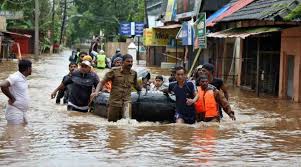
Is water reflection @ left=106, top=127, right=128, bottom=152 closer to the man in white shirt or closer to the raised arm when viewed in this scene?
the man in white shirt

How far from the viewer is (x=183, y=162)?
8.42 meters

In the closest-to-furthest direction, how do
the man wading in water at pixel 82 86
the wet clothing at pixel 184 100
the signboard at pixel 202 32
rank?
the wet clothing at pixel 184 100, the man wading in water at pixel 82 86, the signboard at pixel 202 32

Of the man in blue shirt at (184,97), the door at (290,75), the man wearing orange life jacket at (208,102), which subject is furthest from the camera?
the door at (290,75)

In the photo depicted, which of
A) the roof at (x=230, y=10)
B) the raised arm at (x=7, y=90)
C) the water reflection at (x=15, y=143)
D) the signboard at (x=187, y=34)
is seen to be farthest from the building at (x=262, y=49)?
the raised arm at (x=7, y=90)

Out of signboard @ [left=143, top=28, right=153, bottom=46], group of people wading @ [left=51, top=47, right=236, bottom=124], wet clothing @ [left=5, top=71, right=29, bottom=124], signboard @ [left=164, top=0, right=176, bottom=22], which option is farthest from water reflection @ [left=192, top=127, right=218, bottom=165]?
signboard @ [left=143, top=28, right=153, bottom=46]

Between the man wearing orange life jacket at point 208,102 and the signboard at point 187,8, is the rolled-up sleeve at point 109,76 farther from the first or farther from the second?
the signboard at point 187,8

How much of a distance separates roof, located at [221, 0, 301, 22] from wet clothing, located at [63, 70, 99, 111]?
6.07 m

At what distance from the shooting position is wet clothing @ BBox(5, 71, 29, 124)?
10.0 metres

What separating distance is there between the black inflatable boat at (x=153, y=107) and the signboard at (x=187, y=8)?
61.2 ft

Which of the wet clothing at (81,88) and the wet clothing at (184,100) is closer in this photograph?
the wet clothing at (184,100)

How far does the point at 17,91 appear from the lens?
10156mm

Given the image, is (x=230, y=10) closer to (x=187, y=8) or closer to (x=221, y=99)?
(x=187, y=8)

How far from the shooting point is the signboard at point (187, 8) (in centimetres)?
3188

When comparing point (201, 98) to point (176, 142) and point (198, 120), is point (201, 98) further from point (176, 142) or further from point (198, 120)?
point (176, 142)
